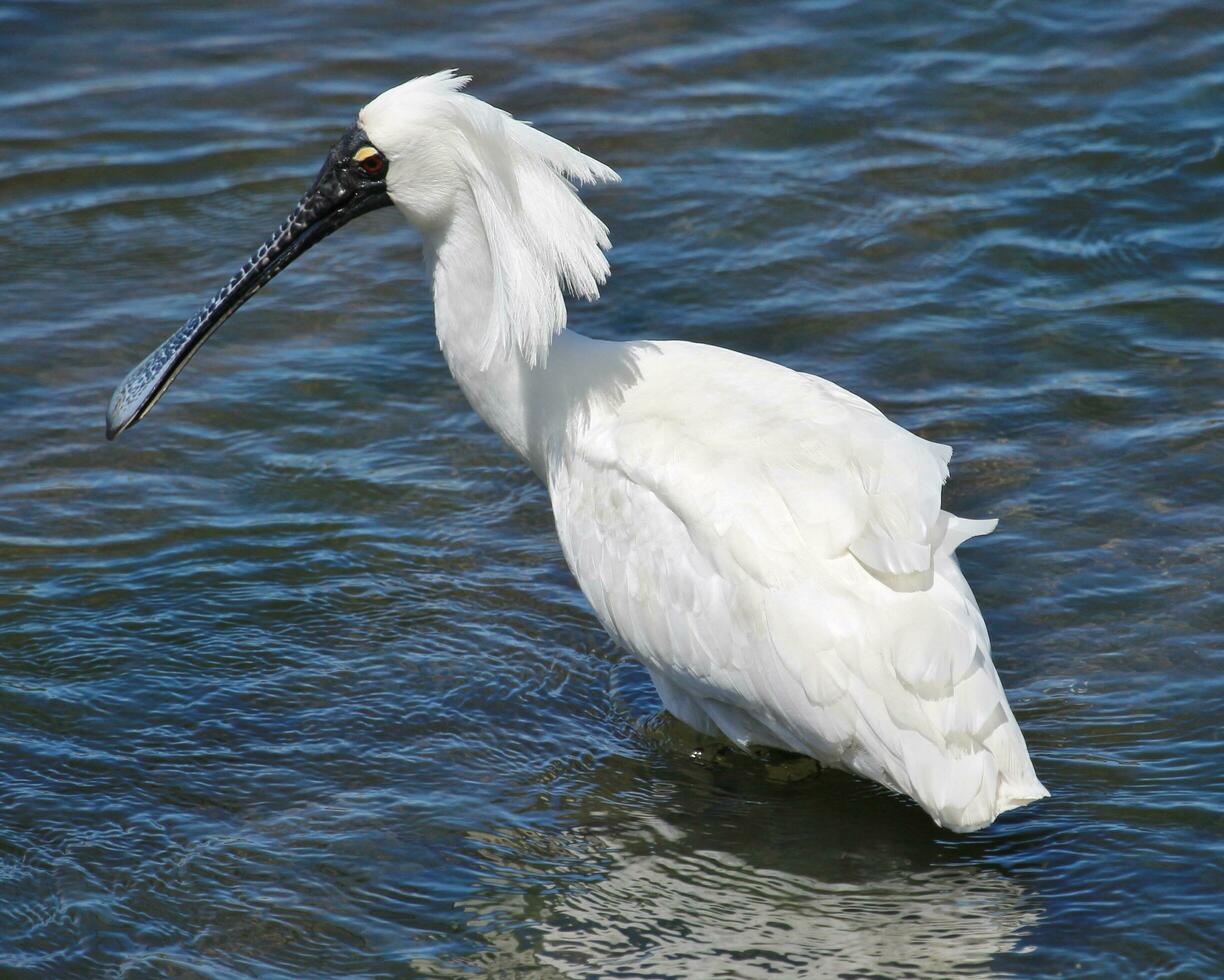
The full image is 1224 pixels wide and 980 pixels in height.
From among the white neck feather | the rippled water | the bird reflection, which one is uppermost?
the white neck feather

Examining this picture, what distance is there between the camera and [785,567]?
618 centimetres

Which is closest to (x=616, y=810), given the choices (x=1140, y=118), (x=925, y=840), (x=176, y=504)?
(x=925, y=840)

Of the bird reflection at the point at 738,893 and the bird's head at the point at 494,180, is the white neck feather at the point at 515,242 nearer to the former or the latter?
the bird's head at the point at 494,180

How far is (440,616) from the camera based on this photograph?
25.8ft

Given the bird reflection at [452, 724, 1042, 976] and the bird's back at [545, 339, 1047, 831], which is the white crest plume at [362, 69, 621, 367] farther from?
the bird reflection at [452, 724, 1042, 976]

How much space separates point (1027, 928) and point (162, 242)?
24.9 ft

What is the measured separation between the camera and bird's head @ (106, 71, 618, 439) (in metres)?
6.81

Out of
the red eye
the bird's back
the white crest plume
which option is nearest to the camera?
the bird's back

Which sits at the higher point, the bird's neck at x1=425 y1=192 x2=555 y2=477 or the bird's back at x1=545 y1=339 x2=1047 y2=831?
the bird's neck at x1=425 y1=192 x2=555 y2=477

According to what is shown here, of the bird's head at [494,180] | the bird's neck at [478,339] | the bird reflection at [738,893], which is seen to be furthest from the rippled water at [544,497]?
the bird's head at [494,180]

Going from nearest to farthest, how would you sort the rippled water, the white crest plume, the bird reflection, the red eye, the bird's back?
the bird reflection → the bird's back → the rippled water → the white crest plume → the red eye

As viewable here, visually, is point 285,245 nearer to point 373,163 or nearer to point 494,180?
point 373,163

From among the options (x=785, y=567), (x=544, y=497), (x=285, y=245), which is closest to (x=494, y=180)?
(x=285, y=245)

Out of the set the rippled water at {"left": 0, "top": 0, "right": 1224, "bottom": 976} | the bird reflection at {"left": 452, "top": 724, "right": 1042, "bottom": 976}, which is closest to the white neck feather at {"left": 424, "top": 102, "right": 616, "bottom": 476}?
the rippled water at {"left": 0, "top": 0, "right": 1224, "bottom": 976}
